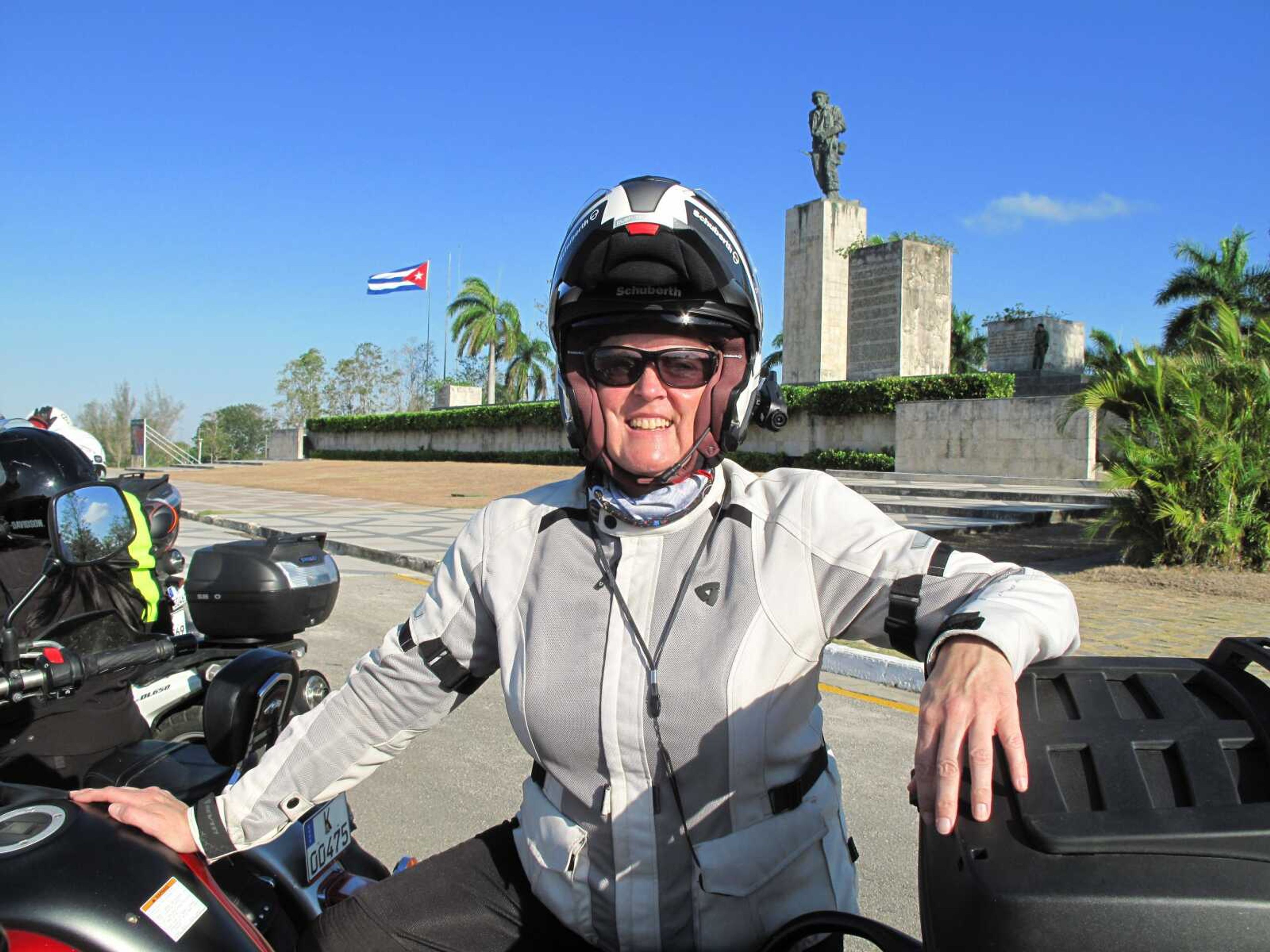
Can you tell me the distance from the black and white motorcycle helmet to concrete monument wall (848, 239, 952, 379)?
82.5 ft

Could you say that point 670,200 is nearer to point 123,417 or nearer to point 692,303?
point 692,303

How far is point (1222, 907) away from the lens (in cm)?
93

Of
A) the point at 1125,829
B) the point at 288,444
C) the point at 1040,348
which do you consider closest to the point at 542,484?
the point at 1125,829

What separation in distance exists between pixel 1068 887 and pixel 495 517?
1.11 metres

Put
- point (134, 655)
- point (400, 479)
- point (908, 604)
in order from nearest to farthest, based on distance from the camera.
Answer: point (908, 604)
point (134, 655)
point (400, 479)

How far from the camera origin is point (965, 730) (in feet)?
3.68

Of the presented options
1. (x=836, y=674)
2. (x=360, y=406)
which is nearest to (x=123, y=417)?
(x=360, y=406)

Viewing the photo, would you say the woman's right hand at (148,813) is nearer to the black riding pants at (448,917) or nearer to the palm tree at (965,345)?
the black riding pants at (448,917)

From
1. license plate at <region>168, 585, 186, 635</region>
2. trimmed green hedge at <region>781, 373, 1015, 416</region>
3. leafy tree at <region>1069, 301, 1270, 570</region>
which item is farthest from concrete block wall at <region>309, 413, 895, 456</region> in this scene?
license plate at <region>168, 585, 186, 635</region>

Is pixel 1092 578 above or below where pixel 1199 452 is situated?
below

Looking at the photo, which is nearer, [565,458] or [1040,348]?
[1040,348]

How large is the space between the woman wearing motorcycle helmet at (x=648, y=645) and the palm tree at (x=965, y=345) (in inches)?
1840

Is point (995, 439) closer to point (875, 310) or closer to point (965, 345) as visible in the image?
point (875, 310)

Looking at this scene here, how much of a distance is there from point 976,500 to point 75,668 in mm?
16879
